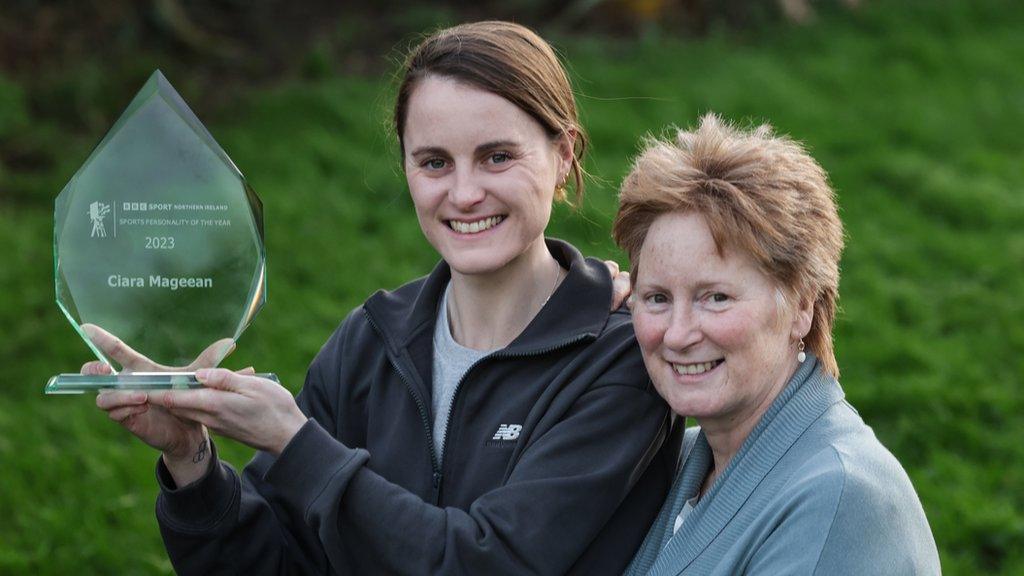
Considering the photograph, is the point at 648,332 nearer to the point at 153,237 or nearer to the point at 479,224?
the point at 479,224

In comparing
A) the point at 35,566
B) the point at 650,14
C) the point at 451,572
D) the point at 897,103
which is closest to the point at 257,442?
the point at 451,572

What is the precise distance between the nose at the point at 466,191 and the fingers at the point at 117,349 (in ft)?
2.19

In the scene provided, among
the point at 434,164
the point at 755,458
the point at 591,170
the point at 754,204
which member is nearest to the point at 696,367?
the point at 755,458

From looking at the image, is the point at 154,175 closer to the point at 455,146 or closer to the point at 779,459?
the point at 455,146

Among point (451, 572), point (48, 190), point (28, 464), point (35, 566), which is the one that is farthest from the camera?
point (48, 190)

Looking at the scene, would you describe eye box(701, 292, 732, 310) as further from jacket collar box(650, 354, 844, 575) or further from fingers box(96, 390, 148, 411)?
fingers box(96, 390, 148, 411)

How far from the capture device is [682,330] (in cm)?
251

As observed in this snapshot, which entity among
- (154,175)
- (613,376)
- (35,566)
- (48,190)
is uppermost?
(154,175)

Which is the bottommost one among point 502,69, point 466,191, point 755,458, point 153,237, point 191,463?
point 191,463

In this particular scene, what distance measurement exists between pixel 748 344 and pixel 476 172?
604 millimetres

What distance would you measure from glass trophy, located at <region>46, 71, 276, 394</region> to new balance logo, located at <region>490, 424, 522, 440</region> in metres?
0.56

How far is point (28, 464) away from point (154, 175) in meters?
2.47

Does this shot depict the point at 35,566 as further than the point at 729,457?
Yes

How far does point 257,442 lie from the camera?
102 inches
